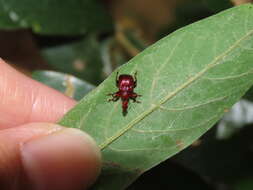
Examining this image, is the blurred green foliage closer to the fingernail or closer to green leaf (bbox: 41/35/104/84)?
green leaf (bbox: 41/35/104/84)

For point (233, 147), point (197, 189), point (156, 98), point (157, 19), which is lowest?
point (197, 189)

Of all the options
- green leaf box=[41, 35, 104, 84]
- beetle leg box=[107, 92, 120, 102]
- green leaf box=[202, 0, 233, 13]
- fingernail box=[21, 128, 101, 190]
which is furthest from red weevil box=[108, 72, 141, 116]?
green leaf box=[41, 35, 104, 84]

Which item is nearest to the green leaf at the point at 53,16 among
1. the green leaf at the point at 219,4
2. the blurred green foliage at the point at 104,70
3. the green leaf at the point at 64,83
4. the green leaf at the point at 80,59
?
the blurred green foliage at the point at 104,70

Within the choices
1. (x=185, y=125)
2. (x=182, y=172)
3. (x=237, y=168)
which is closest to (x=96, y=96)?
(x=185, y=125)

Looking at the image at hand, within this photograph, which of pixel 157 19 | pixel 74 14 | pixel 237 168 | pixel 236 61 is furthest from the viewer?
pixel 157 19

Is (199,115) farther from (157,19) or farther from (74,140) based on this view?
(157,19)

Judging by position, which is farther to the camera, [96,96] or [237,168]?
[237,168]
